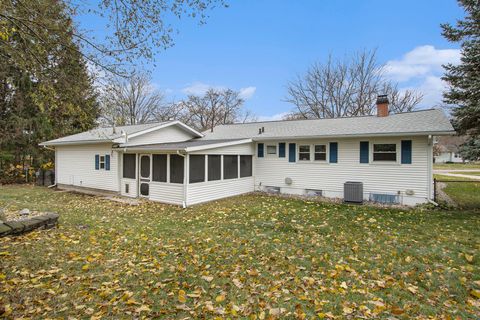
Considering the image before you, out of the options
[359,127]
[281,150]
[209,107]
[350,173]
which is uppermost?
[209,107]

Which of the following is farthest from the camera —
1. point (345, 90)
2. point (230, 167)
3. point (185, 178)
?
point (345, 90)

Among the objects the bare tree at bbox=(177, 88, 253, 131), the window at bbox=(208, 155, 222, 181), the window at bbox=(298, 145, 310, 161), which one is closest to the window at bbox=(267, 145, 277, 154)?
the window at bbox=(298, 145, 310, 161)

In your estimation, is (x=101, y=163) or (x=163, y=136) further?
(x=163, y=136)

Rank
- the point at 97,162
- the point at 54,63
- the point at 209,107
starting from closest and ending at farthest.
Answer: the point at 54,63 → the point at 97,162 → the point at 209,107

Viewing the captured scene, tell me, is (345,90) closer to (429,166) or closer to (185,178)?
(429,166)

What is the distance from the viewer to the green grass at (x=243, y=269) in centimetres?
329

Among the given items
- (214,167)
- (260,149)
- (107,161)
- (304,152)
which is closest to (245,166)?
(260,149)

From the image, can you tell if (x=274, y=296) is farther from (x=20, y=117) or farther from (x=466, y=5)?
(x=20, y=117)

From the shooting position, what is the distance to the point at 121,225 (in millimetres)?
7191

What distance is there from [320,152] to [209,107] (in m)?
24.0

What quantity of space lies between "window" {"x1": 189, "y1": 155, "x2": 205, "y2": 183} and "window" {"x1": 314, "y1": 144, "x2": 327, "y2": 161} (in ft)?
17.4

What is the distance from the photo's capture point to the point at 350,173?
11.5 meters

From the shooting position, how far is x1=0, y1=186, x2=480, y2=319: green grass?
3.29m

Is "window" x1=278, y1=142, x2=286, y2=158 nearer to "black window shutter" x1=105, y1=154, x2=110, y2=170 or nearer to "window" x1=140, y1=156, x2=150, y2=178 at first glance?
"window" x1=140, y1=156, x2=150, y2=178
